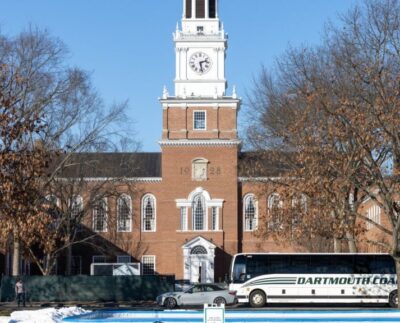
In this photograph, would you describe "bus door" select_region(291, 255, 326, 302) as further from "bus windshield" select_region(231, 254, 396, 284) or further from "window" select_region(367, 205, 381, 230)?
"window" select_region(367, 205, 381, 230)

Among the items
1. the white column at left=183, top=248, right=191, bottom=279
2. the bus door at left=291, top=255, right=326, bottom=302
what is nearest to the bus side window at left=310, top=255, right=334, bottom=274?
the bus door at left=291, top=255, right=326, bottom=302

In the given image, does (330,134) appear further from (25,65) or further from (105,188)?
(105,188)

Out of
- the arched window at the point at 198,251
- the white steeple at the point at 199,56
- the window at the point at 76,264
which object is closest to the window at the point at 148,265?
the arched window at the point at 198,251

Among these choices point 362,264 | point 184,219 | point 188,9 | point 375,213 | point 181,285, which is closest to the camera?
point 362,264

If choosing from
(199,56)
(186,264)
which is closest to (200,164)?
(186,264)

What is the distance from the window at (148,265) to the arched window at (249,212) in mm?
8481

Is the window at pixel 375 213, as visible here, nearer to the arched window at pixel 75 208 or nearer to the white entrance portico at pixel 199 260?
the white entrance portico at pixel 199 260

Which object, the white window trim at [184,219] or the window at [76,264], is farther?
the window at [76,264]

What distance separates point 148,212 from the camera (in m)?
73.6

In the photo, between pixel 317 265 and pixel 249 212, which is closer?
pixel 317 265

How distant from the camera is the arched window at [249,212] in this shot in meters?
72.0

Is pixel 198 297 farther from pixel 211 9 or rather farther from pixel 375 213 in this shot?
pixel 375 213

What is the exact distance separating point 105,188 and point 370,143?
2940 centimetres

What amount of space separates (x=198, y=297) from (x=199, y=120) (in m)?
31.4
